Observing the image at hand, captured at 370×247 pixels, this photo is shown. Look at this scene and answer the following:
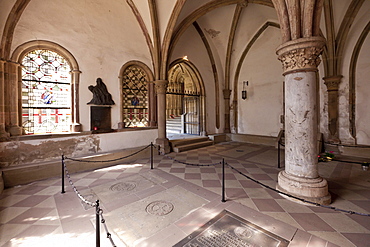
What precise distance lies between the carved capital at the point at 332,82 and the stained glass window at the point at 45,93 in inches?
401

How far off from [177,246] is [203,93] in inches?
334

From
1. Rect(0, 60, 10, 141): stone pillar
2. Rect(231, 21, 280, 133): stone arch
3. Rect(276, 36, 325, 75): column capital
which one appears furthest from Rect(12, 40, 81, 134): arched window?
Rect(231, 21, 280, 133): stone arch

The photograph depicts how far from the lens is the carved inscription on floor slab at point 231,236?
2.11m

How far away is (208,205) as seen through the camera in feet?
9.95

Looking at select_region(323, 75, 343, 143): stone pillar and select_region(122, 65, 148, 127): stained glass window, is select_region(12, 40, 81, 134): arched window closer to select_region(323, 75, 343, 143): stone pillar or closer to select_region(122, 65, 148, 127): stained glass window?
select_region(122, 65, 148, 127): stained glass window

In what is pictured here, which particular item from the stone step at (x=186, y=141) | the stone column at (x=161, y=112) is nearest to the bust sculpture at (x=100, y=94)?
the stone column at (x=161, y=112)

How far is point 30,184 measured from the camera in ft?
13.8

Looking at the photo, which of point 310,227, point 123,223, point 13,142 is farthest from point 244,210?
point 13,142

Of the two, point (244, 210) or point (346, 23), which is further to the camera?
point (346, 23)

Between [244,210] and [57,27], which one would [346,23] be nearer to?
[244,210]

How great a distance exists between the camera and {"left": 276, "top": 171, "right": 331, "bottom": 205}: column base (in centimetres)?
301

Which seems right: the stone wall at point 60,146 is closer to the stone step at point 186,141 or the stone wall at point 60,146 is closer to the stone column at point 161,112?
the stone column at point 161,112

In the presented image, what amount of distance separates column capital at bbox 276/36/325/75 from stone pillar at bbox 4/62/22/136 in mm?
6870

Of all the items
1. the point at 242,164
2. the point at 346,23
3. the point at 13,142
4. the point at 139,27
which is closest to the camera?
the point at 13,142
